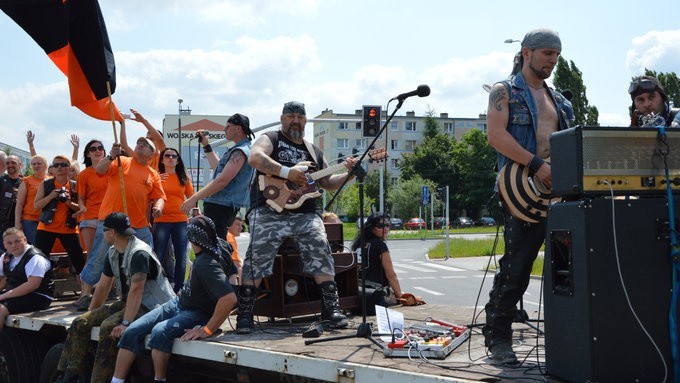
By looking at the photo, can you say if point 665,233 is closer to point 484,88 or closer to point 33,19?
point 484,88

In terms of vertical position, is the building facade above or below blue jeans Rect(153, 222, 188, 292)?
above

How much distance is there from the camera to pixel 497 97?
4387 millimetres

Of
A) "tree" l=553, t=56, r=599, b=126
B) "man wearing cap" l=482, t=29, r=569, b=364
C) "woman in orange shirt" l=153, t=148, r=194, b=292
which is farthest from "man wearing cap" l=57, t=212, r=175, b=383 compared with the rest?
"tree" l=553, t=56, r=599, b=126

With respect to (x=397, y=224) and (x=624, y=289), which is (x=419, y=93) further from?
(x=397, y=224)

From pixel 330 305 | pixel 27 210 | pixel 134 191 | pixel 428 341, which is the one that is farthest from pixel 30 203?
pixel 428 341

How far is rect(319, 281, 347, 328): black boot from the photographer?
5598mm

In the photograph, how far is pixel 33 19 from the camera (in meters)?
7.65

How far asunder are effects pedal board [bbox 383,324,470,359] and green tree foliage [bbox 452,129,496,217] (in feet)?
258

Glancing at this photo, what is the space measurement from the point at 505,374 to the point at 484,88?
83.0 inches

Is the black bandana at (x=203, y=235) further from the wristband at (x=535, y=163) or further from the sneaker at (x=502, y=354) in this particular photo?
the wristband at (x=535, y=163)

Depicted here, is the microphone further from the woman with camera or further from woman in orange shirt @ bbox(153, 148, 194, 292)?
the woman with camera

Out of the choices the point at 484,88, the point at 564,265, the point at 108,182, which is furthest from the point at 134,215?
the point at 564,265

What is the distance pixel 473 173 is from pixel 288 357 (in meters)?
81.0

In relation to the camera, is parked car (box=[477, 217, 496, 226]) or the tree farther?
parked car (box=[477, 217, 496, 226])
